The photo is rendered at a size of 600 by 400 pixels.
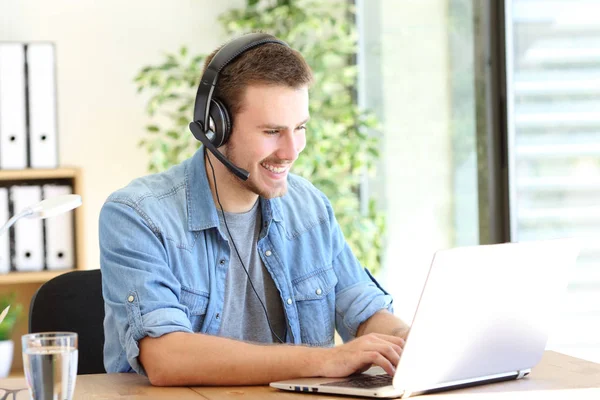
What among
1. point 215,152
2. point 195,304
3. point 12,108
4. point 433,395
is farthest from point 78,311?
point 12,108

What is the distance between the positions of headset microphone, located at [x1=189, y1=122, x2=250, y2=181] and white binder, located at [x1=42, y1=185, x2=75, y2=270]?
163cm

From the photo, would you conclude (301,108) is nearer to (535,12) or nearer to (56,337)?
(56,337)

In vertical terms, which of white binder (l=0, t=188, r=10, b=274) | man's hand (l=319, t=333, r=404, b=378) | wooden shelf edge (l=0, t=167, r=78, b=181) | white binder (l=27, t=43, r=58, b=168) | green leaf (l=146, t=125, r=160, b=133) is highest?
white binder (l=27, t=43, r=58, b=168)

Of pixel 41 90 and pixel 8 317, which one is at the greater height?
pixel 41 90

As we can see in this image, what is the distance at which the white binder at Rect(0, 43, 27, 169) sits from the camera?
123 inches

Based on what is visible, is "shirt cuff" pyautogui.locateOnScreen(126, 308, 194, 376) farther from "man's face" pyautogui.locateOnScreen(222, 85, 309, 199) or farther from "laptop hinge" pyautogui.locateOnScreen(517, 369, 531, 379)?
"laptop hinge" pyautogui.locateOnScreen(517, 369, 531, 379)

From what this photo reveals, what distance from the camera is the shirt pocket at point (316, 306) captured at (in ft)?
5.72

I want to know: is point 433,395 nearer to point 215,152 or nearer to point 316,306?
point 316,306

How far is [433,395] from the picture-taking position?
4.20ft

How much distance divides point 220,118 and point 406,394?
66cm

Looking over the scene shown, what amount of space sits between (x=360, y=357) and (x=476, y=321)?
0.61 ft

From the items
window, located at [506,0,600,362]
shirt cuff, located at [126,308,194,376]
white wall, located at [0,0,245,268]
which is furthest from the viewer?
white wall, located at [0,0,245,268]

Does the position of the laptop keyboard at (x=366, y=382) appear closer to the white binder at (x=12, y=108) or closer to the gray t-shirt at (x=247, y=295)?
the gray t-shirt at (x=247, y=295)

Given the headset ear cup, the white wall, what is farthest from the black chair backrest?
the white wall
